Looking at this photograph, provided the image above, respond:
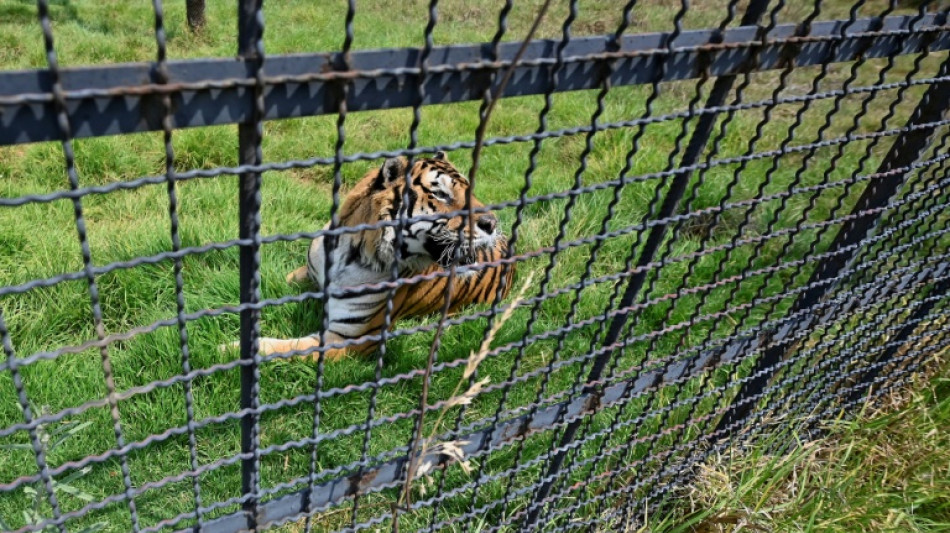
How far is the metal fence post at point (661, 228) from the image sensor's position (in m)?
1.44

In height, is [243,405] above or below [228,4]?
above

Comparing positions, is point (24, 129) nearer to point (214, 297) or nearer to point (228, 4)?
point (214, 297)

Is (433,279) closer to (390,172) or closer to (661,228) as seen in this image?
(661,228)

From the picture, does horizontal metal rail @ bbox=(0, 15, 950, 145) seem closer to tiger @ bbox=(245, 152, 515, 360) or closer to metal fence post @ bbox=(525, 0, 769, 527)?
metal fence post @ bbox=(525, 0, 769, 527)

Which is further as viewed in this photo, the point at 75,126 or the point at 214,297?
the point at 214,297

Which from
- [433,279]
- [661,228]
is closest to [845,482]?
[661,228]

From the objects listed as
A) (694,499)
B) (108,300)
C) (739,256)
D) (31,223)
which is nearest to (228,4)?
(31,223)

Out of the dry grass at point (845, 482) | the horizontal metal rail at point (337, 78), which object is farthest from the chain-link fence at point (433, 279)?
the dry grass at point (845, 482)

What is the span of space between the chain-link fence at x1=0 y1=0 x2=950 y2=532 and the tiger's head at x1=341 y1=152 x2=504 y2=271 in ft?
0.06

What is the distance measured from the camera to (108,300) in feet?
9.93

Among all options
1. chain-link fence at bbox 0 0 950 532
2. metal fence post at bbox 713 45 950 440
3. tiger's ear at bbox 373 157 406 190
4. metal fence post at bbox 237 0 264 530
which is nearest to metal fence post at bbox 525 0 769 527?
chain-link fence at bbox 0 0 950 532

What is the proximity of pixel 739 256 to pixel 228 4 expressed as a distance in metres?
6.47

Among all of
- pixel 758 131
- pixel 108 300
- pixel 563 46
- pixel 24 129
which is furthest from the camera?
pixel 108 300

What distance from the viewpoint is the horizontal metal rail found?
31.8 inches
